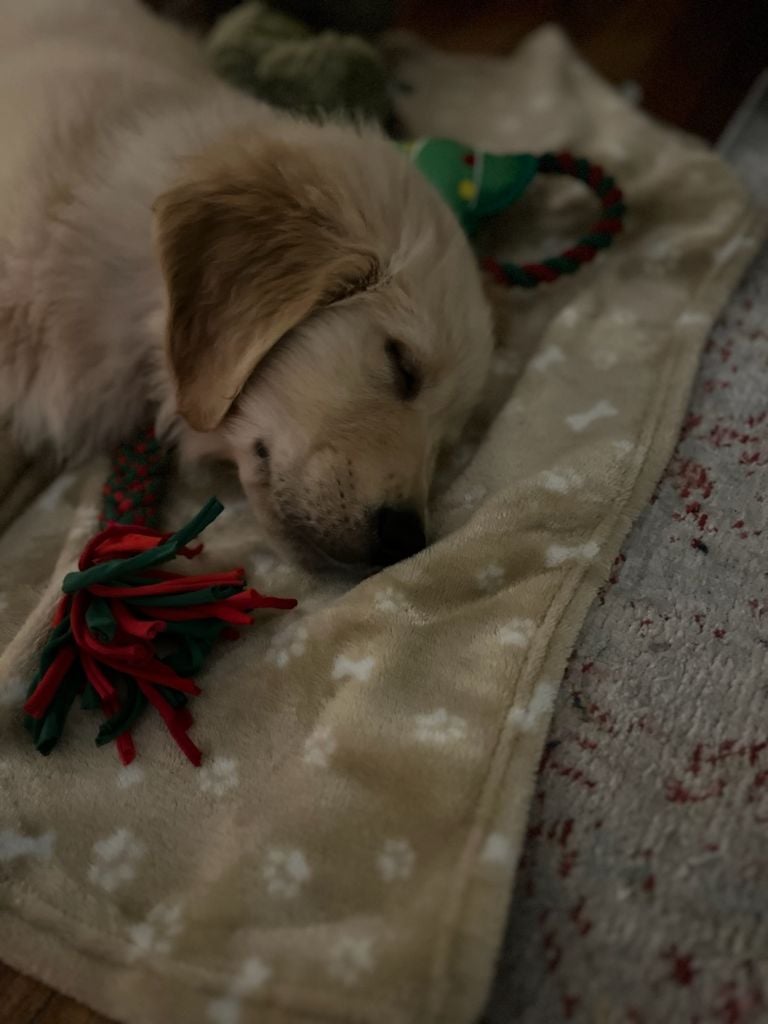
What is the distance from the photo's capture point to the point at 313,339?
4.44 ft

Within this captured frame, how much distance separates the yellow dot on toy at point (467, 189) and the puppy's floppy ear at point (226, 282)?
712 mm

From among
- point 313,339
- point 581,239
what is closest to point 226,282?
Result: point 313,339

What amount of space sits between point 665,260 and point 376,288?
36.2 inches

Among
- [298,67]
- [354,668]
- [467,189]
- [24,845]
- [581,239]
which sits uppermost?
[298,67]

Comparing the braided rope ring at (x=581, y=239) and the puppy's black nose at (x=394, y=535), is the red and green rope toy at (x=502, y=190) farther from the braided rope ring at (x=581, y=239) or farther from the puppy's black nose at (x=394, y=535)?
the puppy's black nose at (x=394, y=535)

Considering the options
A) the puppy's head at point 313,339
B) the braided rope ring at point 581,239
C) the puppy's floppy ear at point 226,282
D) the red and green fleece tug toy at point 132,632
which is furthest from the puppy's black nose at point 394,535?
the braided rope ring at point 581,239

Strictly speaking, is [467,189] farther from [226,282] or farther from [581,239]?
A: [226,282]

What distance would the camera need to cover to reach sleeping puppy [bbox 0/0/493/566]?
1.31 metres

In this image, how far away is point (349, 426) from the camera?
1.31 metres

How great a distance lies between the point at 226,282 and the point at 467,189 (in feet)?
2.79

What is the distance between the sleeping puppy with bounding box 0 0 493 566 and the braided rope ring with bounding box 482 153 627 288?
1.28 ft

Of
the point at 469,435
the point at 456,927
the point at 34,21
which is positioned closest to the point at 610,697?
the point at 456,927

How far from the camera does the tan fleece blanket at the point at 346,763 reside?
0.91 meters

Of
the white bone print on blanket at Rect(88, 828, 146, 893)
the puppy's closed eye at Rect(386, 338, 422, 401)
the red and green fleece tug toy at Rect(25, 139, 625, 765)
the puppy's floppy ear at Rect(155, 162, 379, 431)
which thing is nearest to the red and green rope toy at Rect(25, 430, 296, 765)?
the red and green fleece tug toy at Rect(25, 139, 625, 765)
